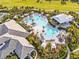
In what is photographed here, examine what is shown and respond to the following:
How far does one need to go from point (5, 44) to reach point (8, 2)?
10976 mm

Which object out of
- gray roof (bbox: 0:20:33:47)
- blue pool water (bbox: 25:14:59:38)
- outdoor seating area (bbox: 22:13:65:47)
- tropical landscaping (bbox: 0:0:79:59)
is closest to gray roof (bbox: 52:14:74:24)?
tropical landscaping (bbox: 0:0:79:59)

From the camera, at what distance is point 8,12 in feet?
105

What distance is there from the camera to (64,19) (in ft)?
98.5

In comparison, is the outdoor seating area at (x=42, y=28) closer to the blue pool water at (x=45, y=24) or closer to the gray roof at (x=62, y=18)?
the blue pool water at (x=45, y=24)

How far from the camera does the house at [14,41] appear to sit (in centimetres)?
2408

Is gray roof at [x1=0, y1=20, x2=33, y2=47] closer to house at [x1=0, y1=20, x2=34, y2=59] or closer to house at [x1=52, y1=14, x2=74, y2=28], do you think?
house at [x1=0, y1=20, x2=34, y2=59]

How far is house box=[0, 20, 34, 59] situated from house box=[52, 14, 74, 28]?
4947mm

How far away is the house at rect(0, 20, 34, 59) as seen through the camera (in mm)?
→ 24078

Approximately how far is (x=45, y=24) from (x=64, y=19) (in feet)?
7.71

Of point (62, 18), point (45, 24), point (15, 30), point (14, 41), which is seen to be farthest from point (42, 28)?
point (14, 41)

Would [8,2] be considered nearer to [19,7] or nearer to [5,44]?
[19,7]

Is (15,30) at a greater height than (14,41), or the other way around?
(15,30)

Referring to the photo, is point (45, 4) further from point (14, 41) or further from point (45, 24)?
point (14, 41)

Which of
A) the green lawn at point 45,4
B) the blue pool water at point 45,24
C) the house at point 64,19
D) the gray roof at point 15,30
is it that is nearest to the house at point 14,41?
the gray roof at point 15,30
